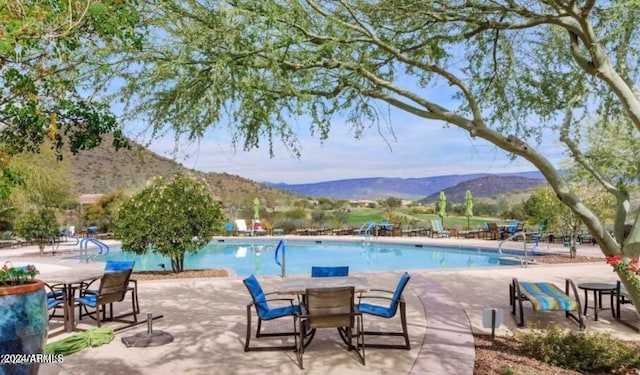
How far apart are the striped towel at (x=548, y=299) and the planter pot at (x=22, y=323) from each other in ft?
18.7

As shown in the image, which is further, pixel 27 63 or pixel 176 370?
pixel 176 370

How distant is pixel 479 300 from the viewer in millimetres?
9031

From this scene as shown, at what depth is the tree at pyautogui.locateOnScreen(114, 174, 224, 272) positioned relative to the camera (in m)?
12.6

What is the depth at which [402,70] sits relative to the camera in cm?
705

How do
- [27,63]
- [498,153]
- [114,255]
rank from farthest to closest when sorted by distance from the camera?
[114,255] < [498,153] < [27,63]

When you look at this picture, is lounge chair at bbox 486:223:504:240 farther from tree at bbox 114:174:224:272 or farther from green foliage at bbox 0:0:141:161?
green foliage at bbox 0:0:141:161

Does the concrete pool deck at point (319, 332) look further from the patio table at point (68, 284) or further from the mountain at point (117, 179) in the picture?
the mountain at point (117, 179)

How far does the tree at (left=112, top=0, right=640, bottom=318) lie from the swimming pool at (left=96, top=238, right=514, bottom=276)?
10073 millimetres

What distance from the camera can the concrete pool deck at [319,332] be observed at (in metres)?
5.32

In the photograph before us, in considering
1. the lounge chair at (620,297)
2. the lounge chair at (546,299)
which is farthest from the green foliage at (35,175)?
the lounge chair at (620,297)

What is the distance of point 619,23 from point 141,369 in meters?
6.76

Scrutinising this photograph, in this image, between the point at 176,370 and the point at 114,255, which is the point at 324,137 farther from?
the point at 114,255

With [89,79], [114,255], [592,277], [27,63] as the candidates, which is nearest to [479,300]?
[592,277]

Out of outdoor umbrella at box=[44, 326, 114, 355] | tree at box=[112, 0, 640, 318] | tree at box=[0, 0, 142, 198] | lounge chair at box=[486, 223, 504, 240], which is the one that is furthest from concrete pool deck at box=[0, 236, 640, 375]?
lounge chair at box=[486, 223, 504, 240]
